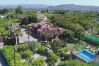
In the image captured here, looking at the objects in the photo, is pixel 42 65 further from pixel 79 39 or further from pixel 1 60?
pixel 79 39

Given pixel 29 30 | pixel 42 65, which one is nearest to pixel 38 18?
pixel 29 30

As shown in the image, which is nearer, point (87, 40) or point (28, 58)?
point (28, 58)

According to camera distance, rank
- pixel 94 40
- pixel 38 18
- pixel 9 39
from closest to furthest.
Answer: pixel 9 39 → pixel 94 40 → pixel 38 18

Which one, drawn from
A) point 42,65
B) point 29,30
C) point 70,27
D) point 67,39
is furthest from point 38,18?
point 42,65

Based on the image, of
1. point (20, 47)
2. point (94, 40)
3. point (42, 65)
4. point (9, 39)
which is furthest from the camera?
point (94, 40)

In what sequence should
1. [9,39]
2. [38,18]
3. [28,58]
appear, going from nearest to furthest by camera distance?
[28,58], [9,39], [38,18]

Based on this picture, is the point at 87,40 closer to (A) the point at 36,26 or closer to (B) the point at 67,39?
(B) the point at 67,39

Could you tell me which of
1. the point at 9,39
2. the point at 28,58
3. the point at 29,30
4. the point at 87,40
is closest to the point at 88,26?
the point at 87,40

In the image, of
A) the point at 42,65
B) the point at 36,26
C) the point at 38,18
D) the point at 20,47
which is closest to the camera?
the point at 42,65

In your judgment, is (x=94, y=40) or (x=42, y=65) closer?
(x=42, y=65)
